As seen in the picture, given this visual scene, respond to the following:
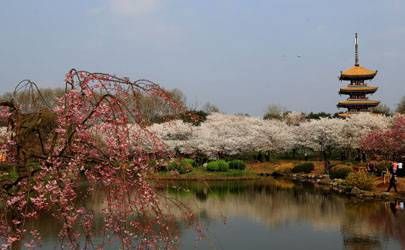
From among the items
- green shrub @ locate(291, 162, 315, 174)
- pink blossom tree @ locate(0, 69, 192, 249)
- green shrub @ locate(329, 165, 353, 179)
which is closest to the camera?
pink blossom tree @ locate(0, 69, 192, 249)

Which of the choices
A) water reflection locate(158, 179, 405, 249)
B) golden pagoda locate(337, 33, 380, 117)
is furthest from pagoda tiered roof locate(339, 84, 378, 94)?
water reflection locate(158, 179, 405, 249)

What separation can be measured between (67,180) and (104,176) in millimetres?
391

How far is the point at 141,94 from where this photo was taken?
13.8 ft

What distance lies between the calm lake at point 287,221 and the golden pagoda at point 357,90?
18849mm

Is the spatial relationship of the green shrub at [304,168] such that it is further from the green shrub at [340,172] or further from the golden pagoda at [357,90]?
the golden pagoda at [357,90]

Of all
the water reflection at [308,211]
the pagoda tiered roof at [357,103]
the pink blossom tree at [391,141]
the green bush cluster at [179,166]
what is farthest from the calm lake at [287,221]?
the pagoda tiered roof at [357,103]

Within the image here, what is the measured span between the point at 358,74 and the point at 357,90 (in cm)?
137

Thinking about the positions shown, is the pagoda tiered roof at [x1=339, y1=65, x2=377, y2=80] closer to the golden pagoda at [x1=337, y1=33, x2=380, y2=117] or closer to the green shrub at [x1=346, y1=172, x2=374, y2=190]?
the golden pagoda at [x1=337, y1=33, x2=380, y2=117]

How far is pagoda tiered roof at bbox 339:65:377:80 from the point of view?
3912 cm

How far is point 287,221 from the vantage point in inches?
586

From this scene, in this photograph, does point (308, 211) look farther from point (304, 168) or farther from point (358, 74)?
point (358, 74)

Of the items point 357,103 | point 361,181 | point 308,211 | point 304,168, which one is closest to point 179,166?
point 308,211

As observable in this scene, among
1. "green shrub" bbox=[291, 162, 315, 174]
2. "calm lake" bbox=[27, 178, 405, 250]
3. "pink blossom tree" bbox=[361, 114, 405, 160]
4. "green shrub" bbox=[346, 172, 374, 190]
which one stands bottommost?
"calm lake" bbox=[27, 178, 405, 250]

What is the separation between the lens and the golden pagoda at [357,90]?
38.8 m
